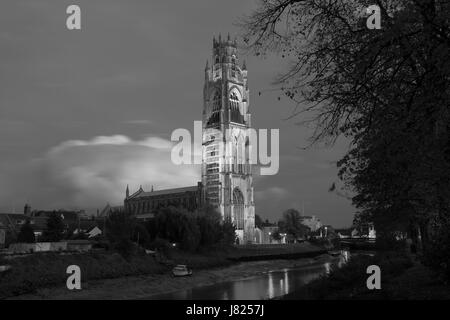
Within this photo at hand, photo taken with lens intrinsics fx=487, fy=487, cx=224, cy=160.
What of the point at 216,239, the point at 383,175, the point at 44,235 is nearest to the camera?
the point at 383,175

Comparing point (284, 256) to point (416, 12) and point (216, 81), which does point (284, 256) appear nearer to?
point (216, 81)

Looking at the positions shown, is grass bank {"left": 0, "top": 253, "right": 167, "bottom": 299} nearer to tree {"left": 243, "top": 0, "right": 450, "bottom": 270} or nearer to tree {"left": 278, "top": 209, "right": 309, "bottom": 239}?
tree {"left": 243, "top": 0, "right": 450, "bottom": 270}

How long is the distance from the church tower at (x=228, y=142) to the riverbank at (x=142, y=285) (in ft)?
206

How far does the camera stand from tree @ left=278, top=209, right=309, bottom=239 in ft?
500

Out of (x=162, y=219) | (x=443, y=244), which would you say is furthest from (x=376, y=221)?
(x=162, y=219)

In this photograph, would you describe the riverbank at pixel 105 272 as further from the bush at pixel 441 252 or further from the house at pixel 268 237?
the house at pixel 268 237

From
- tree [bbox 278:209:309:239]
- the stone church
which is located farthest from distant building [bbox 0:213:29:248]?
tree [bbox 278:209:309:239]

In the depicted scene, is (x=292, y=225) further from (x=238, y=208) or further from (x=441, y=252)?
(x=441, y=252)

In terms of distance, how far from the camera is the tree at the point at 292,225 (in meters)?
152

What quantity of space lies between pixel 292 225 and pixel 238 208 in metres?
22.8

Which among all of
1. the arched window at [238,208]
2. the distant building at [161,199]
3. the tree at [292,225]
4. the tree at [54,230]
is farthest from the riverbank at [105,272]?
the tree at [292,225]

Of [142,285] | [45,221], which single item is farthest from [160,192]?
[142,285]
